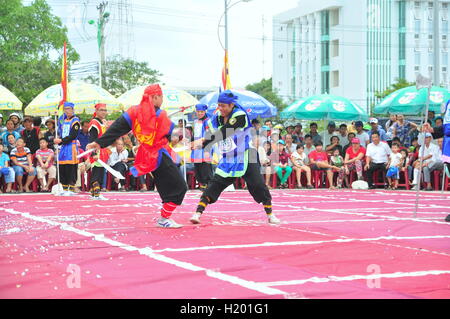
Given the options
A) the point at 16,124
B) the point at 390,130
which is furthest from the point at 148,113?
the point at 390,130

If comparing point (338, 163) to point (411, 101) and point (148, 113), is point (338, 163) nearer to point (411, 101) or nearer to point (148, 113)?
point (411, 101)

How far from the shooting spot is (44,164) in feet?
62.3

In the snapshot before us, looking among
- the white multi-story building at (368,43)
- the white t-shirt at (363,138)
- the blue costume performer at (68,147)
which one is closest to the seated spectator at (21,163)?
the blue costume performer at (68,147)

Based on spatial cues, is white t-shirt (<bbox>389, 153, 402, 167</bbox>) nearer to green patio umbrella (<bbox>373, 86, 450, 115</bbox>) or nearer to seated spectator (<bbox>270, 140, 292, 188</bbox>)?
green patio umbrella (<bbox>373, 86, 450, 115</bbox>)

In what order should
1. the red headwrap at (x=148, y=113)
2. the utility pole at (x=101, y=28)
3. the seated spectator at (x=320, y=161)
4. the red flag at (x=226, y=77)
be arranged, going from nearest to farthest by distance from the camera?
the red headwrap at (x=148, y=113) < the red flag at (x=226, y=77) < the seated spectator at (x=320, y=161) < the utility pole at (x=101, y=28)

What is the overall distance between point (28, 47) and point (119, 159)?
35344mm

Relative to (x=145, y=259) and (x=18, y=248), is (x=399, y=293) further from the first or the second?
(x=18, y=248)

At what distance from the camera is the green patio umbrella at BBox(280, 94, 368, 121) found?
22.3 meters

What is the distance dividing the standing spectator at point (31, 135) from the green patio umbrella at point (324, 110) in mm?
7643

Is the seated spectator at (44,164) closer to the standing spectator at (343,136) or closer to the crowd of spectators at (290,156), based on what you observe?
the crowd of spectators at (290,156)

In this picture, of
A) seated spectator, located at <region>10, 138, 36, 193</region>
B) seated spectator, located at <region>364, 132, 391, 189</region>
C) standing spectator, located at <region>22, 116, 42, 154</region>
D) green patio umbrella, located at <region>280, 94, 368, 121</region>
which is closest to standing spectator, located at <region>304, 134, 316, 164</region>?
green patio umbrella, located at <region>280, 94, 368, 121</region>

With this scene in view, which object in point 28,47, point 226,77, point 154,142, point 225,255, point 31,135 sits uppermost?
point 28,47

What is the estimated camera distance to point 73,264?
6422 mm

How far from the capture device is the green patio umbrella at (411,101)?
20.3 meters
